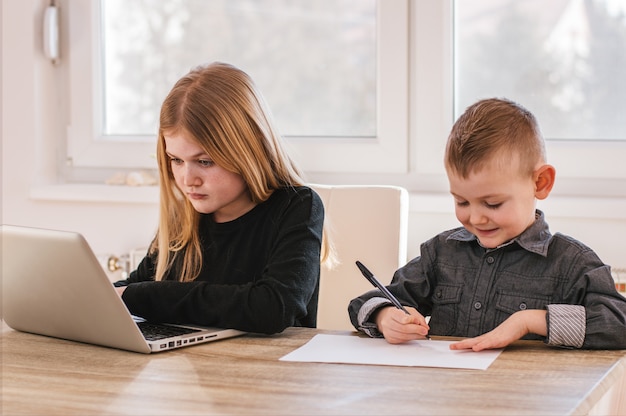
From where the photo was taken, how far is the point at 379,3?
2553 mm

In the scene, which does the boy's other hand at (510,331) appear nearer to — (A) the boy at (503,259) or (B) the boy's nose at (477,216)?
(A) the boy at (503,259)

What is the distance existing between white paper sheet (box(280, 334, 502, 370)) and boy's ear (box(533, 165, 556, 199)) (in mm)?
290

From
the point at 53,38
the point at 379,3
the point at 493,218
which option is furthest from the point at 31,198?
the point at 493,218

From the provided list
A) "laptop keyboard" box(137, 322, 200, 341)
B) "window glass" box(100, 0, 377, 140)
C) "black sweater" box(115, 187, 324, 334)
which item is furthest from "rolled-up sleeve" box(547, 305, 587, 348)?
"window glass" box(100, 0, 377, 140)

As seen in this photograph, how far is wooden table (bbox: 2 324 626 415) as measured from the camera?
1.06m

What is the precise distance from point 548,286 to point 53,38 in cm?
203

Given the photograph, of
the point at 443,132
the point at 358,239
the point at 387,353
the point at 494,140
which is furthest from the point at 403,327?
the point at 443,132

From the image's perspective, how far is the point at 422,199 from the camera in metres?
2.45

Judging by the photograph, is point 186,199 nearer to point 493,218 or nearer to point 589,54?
point 493,218

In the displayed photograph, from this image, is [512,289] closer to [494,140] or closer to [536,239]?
[536,239]

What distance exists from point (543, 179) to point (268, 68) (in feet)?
4.72

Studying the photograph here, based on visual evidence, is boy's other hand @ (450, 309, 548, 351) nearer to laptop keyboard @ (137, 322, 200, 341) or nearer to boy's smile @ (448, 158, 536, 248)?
boy's smile @ (448, 158, 536, 248)

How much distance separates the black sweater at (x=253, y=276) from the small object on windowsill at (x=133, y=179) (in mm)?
1041

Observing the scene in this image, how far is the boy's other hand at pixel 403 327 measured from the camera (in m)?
1.39
